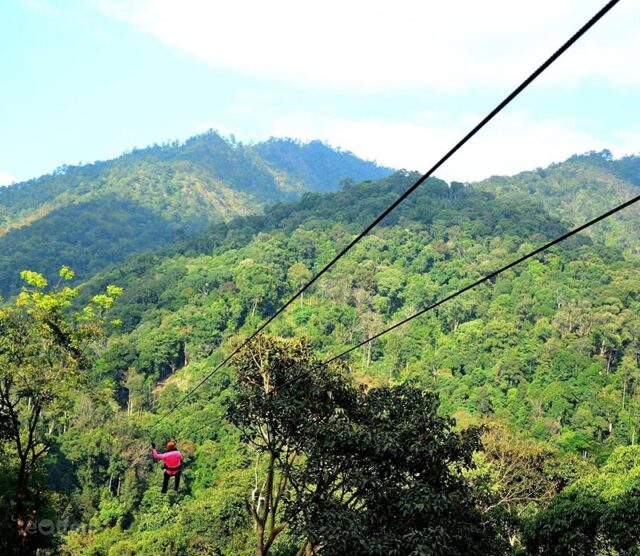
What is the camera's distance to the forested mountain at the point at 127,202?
110062mm

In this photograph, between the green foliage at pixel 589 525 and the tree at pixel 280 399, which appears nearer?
the tree at pixel 280 399

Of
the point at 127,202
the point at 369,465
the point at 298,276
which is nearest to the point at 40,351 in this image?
the point at 369,465

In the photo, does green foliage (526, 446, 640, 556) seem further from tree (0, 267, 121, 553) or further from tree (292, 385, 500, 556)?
tree (0, 267, 121, 553)

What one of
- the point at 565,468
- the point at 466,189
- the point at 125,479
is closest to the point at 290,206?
the point at 466,189

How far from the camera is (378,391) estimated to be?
37.1ft

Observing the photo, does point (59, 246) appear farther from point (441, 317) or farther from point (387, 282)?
point (441, 317)

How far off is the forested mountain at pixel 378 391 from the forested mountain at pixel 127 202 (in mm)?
25059

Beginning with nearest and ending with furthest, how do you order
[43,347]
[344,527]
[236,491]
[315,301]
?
1. [344,527]
2. [43,347]
3. [236,491]
4. [315,301]

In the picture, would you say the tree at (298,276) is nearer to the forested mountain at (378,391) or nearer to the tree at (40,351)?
the forested mountain at (378,391)

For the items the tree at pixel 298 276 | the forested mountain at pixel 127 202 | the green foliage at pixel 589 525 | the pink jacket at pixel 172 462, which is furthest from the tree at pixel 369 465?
the forested mountain at pixel 127 202

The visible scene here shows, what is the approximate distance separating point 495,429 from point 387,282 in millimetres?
46379

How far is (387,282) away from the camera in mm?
72250

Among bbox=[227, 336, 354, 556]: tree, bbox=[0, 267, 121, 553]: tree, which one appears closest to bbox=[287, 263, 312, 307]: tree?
bbox=[0, 267, 121, 553]: tree

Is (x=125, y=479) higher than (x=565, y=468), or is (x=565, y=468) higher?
(x=565, y=468)
